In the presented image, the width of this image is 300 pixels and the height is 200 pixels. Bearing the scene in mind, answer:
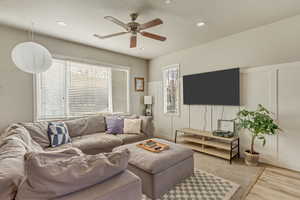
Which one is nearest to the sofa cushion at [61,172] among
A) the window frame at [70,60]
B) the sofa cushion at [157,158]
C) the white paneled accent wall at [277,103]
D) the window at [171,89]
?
the sofa cushion at [157,158]

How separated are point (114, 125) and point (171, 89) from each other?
2.08 meters

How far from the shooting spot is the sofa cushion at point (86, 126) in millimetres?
3068

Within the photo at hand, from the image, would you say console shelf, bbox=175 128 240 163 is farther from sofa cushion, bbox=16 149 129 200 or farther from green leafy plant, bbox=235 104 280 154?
sofa cushion, bbox=16 149 129 200

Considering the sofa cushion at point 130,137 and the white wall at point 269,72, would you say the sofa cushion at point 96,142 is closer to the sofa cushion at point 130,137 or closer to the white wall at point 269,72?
the sofa cushion at point 130,137

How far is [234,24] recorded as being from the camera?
2639 mm

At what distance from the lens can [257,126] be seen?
2463 millimetres

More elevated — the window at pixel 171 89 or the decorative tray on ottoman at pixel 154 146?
the window at pixel 171 89

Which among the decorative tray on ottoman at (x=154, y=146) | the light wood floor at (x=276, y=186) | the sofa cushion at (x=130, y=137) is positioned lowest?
the light wood floor at (x=276, y=186)

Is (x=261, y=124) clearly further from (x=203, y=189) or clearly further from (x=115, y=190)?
(x=115, y=190)

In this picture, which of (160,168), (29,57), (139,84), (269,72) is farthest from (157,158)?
(139,84)

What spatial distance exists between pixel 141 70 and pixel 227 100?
2.92 m

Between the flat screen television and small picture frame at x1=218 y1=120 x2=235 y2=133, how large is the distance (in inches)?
16.5

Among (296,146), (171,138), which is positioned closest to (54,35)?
(171,138)

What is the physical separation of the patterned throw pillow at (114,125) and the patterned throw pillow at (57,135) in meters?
0.94
